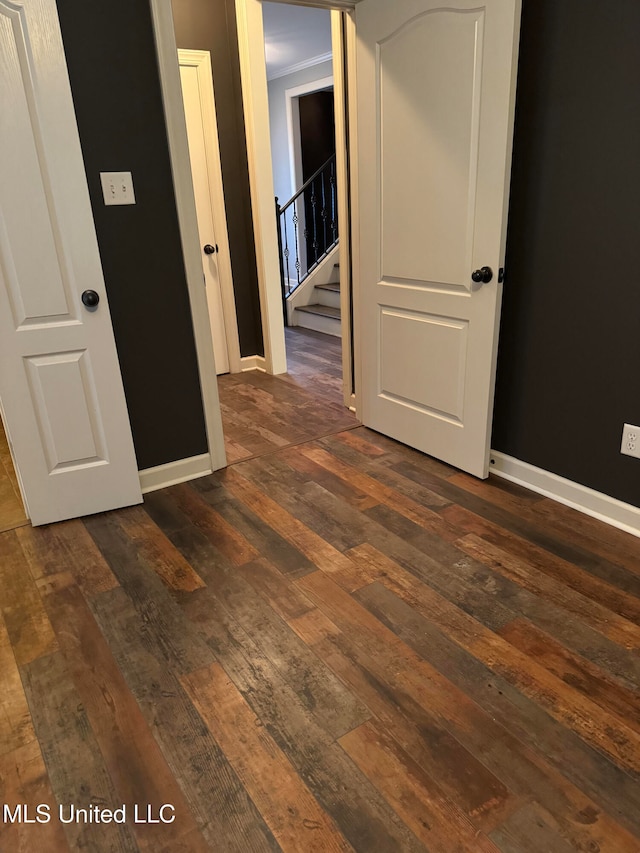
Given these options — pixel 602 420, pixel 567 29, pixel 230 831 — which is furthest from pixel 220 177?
pixel 230 831

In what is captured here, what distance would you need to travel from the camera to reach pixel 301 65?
6926 mm

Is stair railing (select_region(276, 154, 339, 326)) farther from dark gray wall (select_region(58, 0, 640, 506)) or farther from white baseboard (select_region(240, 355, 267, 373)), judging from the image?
dark gray wall (select_region(58, 0, 640, 506))

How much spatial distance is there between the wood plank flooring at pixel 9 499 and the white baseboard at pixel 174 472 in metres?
0.53

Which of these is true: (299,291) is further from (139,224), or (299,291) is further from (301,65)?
(139,224)

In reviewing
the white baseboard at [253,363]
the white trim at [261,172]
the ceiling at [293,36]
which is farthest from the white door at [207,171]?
the ceiling at [293,36]

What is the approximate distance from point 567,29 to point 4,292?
2.24 metres

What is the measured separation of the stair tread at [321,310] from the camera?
18.9ft

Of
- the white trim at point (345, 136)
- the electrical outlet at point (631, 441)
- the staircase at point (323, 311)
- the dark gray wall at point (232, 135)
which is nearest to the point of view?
the electrical outlet at point (631, 441)

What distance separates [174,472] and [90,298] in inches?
36.4

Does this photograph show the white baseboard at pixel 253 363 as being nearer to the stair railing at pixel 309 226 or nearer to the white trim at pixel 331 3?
the stair railing at pixel 309 226

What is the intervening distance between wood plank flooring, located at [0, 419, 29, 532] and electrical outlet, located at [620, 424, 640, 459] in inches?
97.3

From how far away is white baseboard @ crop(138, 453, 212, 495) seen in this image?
2754mm

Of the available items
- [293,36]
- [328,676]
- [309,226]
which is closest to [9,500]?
[328,676]

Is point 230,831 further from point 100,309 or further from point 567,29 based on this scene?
point 567,29
